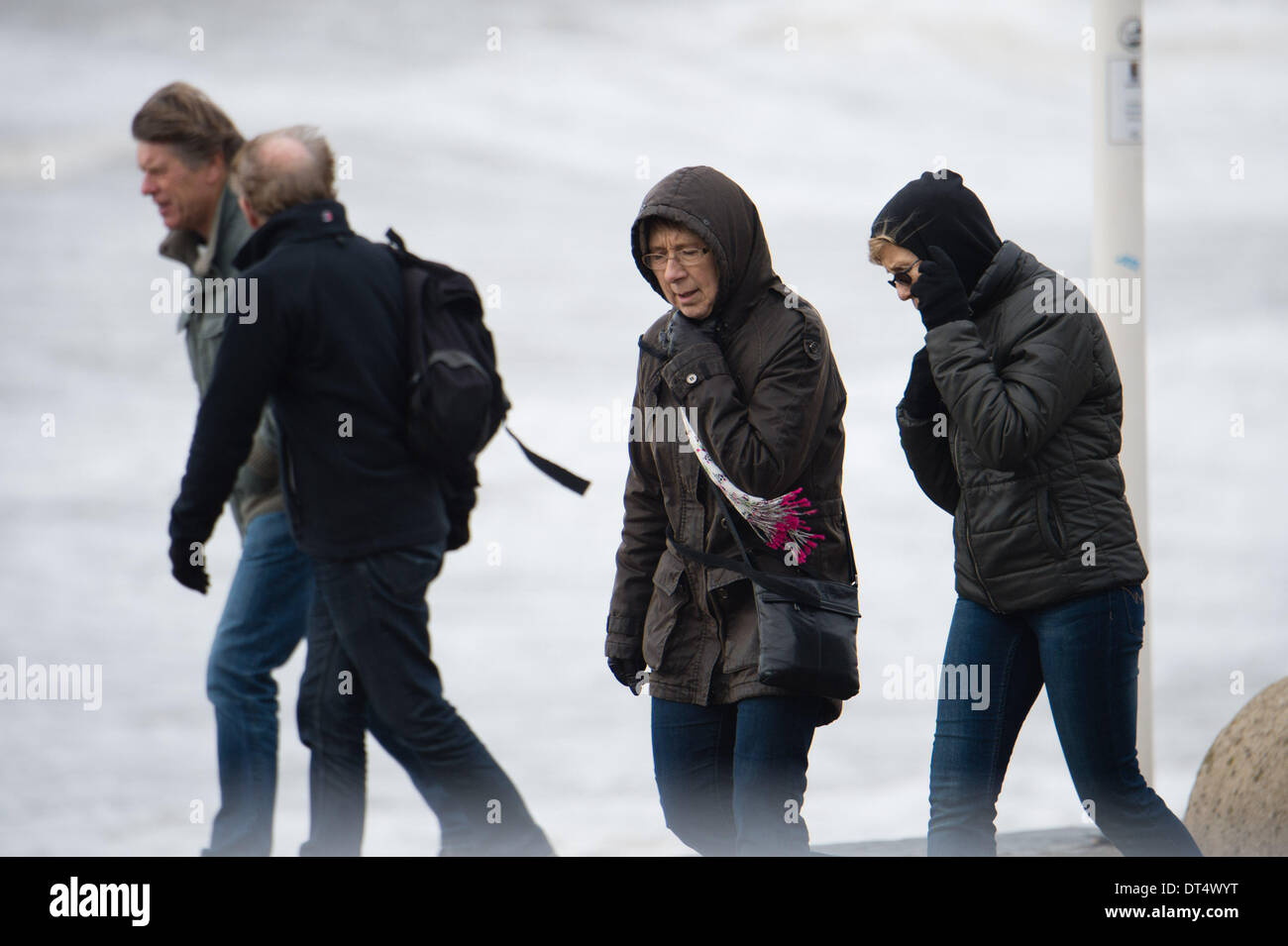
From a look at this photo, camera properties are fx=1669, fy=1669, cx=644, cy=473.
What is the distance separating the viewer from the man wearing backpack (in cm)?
382

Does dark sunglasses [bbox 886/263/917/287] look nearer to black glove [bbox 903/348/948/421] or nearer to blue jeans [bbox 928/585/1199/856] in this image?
black glove [bbox 903/348/948/421]

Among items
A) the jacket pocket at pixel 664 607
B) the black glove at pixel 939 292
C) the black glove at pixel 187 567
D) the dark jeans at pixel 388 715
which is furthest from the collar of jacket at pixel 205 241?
the black glove at pixel 939 292

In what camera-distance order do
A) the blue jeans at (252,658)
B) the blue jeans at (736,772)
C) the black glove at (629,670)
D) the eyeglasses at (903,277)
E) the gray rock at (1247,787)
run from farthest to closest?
the gray rock at (1247,787), the blue jeans at (252,658), the black glove at (629,670), the eyeglasses at (903,277), the blue jeans at (736,772)

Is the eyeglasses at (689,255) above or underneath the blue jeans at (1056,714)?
above

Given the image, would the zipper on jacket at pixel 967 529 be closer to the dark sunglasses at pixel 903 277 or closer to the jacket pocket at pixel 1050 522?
the jacket pocket at pixel 1050 522

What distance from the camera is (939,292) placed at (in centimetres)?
387

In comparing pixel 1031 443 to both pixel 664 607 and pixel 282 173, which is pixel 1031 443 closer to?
pixel 664 607

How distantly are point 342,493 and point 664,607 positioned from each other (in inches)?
31.6

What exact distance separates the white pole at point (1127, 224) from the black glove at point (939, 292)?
216 centimetres

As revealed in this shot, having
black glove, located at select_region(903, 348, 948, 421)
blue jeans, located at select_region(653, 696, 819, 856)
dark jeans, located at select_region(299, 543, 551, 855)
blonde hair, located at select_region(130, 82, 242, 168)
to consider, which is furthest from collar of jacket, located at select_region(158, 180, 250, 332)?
black glove, located at select_region(903, 348, 948, 421)

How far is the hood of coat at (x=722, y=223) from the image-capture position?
3865mm

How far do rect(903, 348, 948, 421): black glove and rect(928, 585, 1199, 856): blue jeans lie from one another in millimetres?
478
